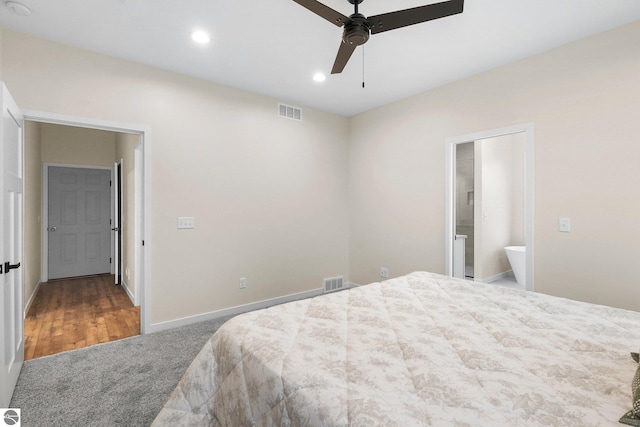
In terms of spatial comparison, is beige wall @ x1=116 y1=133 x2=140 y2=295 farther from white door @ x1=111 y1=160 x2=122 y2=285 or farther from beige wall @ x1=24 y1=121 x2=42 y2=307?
beige wall @ x1=24 y1=121 x2=42 y2=307

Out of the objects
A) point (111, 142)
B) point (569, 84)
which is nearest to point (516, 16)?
point (569, 84)

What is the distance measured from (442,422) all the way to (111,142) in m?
6.49

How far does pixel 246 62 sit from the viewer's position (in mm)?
2877

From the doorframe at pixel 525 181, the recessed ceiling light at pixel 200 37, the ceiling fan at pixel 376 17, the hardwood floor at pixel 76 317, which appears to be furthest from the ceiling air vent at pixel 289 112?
the hardwood floor at pixel 76 317

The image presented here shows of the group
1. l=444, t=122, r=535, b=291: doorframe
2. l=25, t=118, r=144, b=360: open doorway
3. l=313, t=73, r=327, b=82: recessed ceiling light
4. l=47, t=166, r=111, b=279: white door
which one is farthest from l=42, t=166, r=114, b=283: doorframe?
l=444, t=122, r=535, b=291: doorframe

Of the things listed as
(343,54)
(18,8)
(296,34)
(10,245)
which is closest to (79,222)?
(10,245)

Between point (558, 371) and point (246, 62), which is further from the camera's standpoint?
point (246, 62)

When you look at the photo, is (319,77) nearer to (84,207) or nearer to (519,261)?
(519,261)

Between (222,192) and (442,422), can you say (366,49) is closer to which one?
(222,192)

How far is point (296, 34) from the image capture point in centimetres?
242

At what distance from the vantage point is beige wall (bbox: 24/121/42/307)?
3689 millimetres

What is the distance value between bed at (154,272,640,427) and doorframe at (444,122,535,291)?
1.13 metres

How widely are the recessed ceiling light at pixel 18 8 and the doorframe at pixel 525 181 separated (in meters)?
3.73

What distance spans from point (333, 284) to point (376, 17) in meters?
3.47
